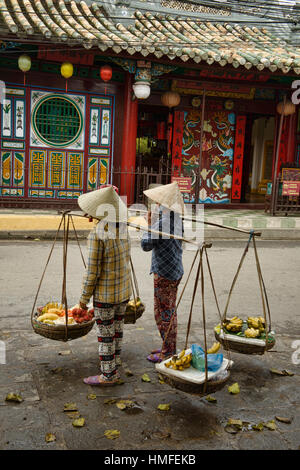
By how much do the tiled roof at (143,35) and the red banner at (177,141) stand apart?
2.13 metres

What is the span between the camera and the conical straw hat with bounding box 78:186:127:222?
3627 millimetres

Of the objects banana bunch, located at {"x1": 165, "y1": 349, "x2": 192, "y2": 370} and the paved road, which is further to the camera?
banana bunch, located at {"x1": 165, "y1": 349, "x2": 192, "y2": 370}

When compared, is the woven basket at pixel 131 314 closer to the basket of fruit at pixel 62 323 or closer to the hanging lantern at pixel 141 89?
the basket of fruit at pixel 62 323

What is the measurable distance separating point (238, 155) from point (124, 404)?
1132 cm

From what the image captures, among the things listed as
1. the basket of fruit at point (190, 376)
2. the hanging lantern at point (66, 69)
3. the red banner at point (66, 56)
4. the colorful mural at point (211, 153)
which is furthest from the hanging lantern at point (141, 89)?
the basket of fruit at point (190, 376)

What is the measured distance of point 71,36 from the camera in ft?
32.6

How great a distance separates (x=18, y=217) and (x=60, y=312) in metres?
6.31

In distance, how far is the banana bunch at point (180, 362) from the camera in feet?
11.0

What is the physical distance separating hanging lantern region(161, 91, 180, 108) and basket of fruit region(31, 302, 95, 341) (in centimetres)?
923

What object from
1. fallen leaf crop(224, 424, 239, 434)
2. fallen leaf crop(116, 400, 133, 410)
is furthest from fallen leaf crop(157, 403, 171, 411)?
fallen leaf crop(224, 424, 239, 434)

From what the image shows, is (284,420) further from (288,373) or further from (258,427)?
(288,373)

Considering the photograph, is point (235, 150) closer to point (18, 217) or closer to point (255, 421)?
point (18, 217)

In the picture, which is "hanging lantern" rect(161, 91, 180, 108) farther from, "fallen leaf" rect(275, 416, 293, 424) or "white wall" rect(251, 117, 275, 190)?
"fallen leaf" rect(275, 416, 293, 424)

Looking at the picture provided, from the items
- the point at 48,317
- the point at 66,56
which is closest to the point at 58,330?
the point at 48,317
